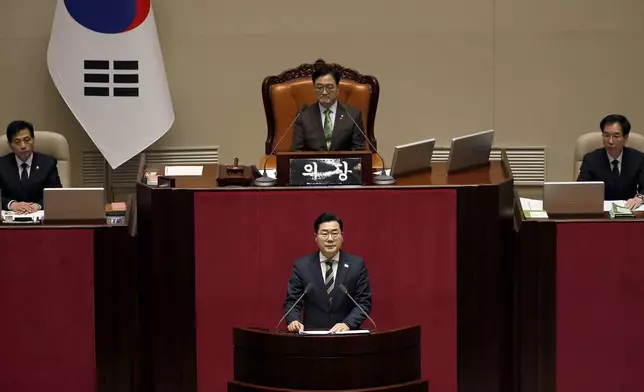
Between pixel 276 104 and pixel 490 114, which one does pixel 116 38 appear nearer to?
pixel 276 104

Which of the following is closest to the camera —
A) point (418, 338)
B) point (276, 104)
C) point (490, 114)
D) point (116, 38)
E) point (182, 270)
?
point (418, 338)

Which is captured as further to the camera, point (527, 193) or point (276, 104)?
point (527, 193)

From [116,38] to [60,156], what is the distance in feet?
4.17

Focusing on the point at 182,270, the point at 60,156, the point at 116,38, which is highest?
the point at 116,38

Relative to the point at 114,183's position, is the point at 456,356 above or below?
below

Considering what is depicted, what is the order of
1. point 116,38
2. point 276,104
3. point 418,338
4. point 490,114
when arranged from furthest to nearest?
point 490,114 → point 116,38 → point 276,104 → point 418,338

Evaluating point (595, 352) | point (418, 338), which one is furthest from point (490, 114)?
point (418, 338)

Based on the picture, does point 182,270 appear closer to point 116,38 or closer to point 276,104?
point 276,104

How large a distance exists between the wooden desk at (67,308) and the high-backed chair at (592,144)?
2.93 metres

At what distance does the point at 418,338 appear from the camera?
5.70 m

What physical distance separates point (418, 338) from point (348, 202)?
3.04 feet

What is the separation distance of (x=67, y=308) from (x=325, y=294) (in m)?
1.29

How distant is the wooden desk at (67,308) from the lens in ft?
20.9

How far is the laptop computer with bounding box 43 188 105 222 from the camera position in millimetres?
6508
